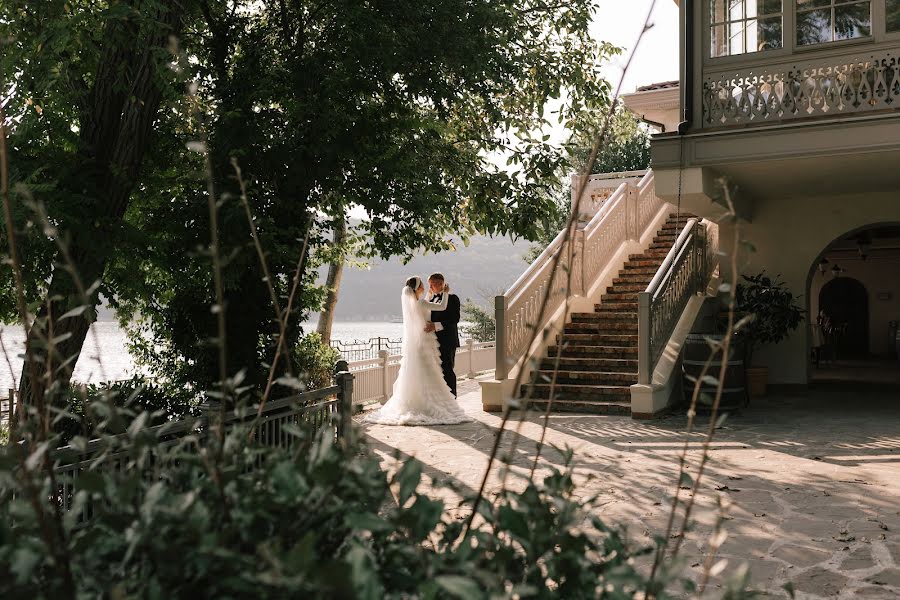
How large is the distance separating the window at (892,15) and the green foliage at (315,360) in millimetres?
9309

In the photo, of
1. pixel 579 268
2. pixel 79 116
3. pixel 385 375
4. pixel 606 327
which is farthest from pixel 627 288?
pixel 79 116

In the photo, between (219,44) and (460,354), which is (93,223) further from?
(460,354)

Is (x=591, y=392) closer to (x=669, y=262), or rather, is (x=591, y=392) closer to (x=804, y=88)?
(x=669, y=262)

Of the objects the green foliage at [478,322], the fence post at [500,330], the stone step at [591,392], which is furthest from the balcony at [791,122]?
the green foliage at [478,322]

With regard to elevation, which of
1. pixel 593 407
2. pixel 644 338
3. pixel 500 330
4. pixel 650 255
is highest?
pixel 650 255

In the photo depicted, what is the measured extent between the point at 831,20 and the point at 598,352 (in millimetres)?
6026

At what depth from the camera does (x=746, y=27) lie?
11531mm

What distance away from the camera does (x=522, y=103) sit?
434 inches

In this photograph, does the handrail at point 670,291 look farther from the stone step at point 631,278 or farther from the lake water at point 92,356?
the lake water at point 92,356

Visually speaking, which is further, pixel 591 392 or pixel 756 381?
pixel 756 381

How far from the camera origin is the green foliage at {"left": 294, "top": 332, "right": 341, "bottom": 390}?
12.2 metres

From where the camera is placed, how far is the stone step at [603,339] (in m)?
13.4

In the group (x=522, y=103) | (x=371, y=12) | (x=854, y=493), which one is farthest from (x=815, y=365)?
(x=371, y=12)

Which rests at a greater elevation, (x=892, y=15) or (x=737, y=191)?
(x=892, y=15)
